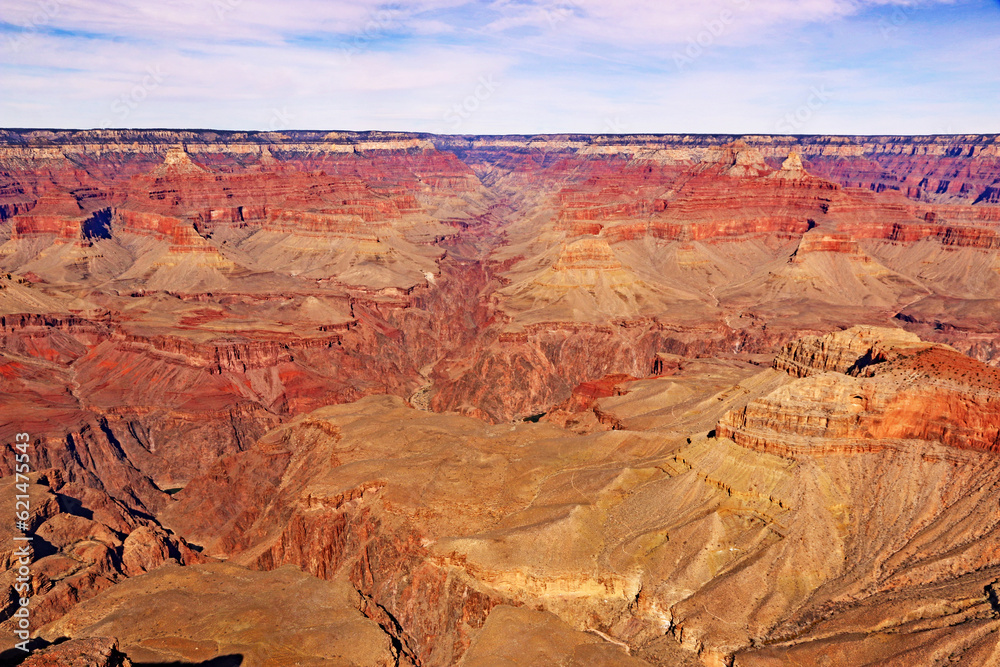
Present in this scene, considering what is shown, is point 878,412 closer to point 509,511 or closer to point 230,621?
point 509,511

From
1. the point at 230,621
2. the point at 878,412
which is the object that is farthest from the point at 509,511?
the point at 878,412

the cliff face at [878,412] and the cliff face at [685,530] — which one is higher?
the cliff face at [878,412]

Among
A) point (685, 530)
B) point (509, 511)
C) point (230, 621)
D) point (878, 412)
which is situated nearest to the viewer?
point (230, 621)

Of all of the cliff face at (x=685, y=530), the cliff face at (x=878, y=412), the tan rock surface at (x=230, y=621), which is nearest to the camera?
the tan rock surface at (x=230, y=621)

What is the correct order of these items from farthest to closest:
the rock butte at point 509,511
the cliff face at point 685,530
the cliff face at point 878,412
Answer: the cliff face at point 878,412, the rock butte at point 509,511, the cliff face at point 685,530

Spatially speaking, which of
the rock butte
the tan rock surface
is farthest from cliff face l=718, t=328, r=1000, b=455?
the tan rock surface

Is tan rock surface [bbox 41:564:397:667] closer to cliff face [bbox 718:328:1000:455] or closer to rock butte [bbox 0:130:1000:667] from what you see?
rock butte [bbox 0:130:1000:667]

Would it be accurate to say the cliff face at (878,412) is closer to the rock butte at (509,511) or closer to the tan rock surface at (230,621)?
the rock butte at (509,511)

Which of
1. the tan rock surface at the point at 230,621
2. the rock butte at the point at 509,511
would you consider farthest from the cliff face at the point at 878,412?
the tan rock surface at the point at 230,621

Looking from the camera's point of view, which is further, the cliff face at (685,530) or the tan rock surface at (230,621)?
the cliff face at (685,530)

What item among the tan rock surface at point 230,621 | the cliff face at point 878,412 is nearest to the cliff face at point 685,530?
the cliff face at point 878,412

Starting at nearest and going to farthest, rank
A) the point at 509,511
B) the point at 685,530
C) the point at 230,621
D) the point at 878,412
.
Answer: the point at 230,621 < the point at 685,530 < the point at 878,412 < the point at 509,511

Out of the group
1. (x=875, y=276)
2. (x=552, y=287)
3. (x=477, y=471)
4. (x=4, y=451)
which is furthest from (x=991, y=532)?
(x=875, y=276)

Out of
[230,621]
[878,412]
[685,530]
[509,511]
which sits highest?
[878,412]
